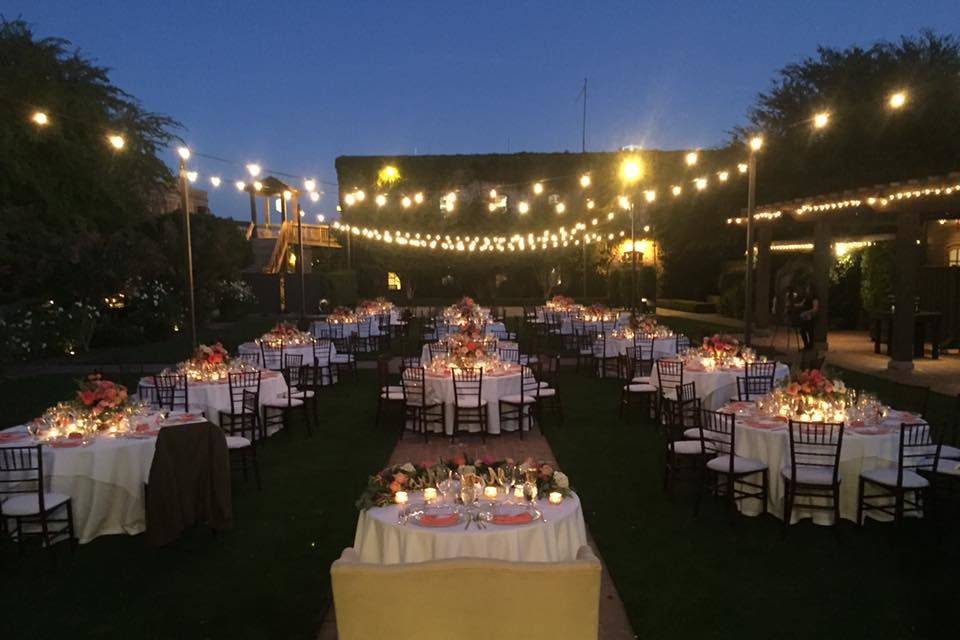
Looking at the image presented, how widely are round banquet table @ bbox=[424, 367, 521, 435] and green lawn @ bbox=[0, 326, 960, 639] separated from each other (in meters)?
2.24

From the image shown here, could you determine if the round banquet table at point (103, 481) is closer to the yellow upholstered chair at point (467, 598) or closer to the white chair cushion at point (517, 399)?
the yellow upholstered chair at point (467, 598)

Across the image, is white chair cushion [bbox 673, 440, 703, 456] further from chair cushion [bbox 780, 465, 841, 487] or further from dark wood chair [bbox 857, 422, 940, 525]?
dark wood chair [bbox 857, 422, 940, 525]

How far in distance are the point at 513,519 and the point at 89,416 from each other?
4419mm

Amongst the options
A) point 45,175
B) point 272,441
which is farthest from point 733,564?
point 45,175

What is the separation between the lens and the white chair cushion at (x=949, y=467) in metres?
6.27

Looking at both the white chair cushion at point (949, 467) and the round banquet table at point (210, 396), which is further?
the round banquet table at point (210, 396)

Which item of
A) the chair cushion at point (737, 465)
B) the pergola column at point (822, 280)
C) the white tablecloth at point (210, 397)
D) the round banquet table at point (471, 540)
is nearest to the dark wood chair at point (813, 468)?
the chair cushion at point (737, 465)

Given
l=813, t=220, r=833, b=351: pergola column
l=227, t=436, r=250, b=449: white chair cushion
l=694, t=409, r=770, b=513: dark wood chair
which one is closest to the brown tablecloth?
l=227, t=436, r=250, b=449: white chair cushion

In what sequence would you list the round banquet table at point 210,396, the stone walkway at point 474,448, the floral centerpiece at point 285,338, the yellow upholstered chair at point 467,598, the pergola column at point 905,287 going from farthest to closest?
the pergola column at point 905,287 < the floral centerpiece at point 285,338 < the round banquet table at point 210,396 < the stone walkway at point 474,448 < the yellow upholstered chair at point 467,598

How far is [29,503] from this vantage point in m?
5.83

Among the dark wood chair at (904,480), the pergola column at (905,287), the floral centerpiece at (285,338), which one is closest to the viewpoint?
the dark wood chair at (904,480)

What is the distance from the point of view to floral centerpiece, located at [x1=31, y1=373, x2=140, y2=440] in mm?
6734

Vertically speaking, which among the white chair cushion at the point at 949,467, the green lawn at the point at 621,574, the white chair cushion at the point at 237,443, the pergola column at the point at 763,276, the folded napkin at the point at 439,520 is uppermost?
the pergola column at the point at 763,276

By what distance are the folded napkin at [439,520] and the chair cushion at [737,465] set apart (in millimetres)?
3071
